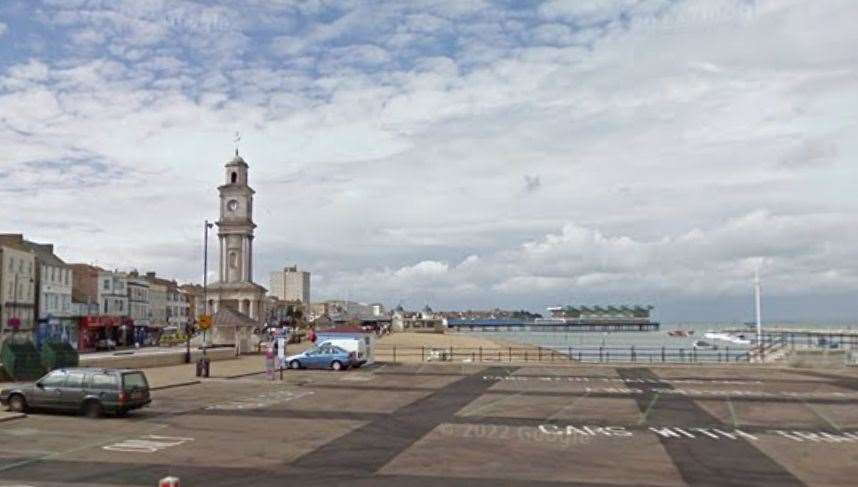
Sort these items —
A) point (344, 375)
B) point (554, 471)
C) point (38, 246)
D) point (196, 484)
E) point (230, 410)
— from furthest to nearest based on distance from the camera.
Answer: point (38, 246), point (344, 375), point (230, 410), point (554, 471), point (196, 484)

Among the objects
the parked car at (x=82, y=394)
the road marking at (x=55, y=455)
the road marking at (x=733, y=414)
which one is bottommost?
the road marking at (x=733, y=414)

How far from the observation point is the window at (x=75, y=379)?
24.8 meters

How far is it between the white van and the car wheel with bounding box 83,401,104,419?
27.5 m

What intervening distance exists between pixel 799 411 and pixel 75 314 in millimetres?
74311

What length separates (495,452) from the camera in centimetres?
1930

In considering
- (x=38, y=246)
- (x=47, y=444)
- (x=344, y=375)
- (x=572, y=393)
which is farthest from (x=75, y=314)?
(x=47, y=444)

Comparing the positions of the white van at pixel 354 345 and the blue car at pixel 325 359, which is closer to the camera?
the blue car at pixel 325 359

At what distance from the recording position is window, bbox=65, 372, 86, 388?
81.3 feet

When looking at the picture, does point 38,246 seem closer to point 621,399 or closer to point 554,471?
point 621,399

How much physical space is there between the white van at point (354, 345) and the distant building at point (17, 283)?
97.1 feet

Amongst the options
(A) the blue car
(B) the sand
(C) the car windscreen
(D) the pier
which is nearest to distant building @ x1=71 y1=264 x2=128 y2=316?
(B) the sand

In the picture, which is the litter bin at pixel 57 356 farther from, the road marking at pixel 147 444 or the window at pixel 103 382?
the road marking at pixel 147 444

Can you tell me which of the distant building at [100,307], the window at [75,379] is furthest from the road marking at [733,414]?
the distant building at [100,307]

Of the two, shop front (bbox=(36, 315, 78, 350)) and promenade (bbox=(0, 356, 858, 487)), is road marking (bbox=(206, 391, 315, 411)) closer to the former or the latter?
promenade (bbox=(0, 356, 858, 487))
